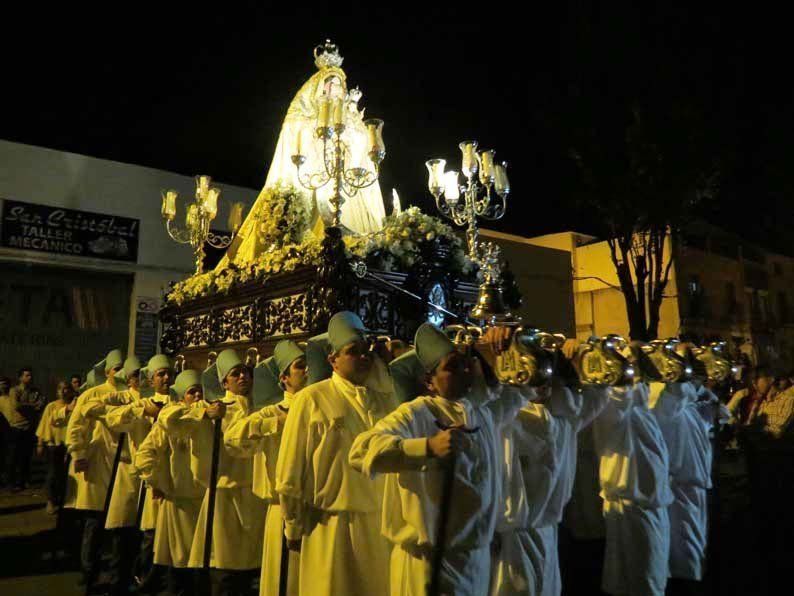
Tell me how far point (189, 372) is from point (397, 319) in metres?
1.97

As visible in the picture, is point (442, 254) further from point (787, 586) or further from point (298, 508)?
point (787, 586)

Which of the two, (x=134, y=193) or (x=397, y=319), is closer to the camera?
(x=397, y=319)

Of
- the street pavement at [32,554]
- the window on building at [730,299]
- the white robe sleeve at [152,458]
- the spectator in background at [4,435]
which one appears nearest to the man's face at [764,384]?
the white robe sleeve at [152,458]

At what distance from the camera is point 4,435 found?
10367mm

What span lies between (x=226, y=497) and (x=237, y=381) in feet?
2.92

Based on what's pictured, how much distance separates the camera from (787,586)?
4719 millimetres

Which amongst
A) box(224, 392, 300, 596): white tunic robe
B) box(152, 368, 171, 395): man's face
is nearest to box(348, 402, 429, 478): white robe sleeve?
box(224, 392, 300, 596): white tunic robe

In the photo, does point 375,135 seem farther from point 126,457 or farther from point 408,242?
point 126,457

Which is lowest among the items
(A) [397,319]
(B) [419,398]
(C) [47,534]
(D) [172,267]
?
(C) [47,534]

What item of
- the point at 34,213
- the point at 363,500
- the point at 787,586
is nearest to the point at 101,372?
the point at 34,213

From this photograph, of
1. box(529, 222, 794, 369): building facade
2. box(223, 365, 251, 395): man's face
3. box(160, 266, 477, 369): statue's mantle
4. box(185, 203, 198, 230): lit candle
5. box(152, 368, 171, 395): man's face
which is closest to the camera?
box(223, 365, 251, 395): man's face

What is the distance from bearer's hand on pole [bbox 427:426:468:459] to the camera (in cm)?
252

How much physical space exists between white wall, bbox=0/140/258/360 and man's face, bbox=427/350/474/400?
9692 millimetres

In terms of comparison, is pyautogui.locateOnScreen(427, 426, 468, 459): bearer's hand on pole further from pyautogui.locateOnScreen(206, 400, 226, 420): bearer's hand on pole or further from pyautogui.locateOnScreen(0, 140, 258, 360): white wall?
pyautogui.locateOnScreen(0, 140, 258, 360): white wall
